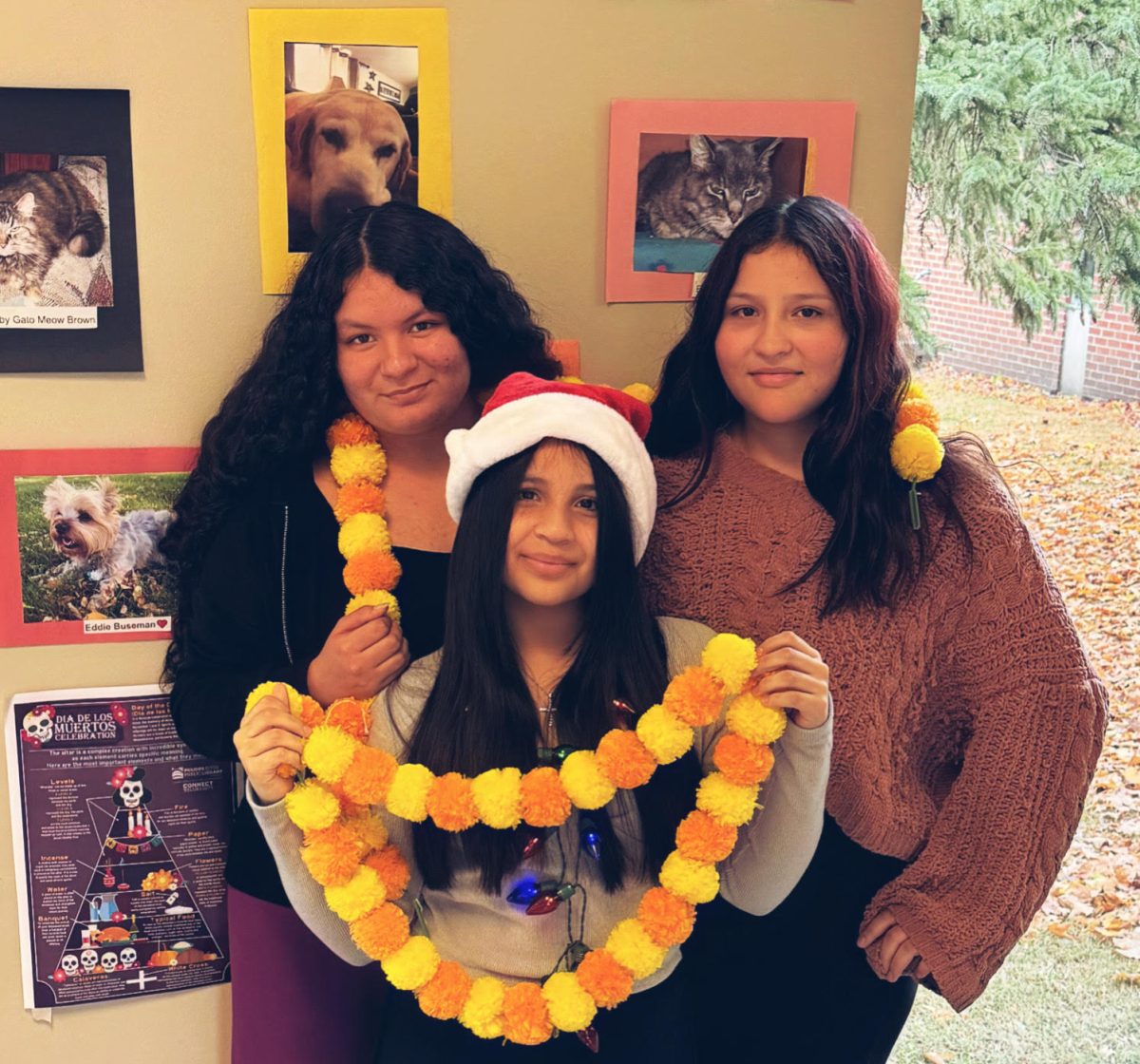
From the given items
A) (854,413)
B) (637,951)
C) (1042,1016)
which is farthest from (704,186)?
(1042,1016)

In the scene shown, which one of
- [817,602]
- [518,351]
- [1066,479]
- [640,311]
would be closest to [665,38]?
[640,311]

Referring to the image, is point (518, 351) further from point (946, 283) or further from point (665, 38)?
point (946, 283)

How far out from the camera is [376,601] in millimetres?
1288

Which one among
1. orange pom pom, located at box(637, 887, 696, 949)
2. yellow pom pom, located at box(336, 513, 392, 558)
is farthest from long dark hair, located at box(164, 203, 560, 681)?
orange pom pom, located at box(637, 887, 696, 949)

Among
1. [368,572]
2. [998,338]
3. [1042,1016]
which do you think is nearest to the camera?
[368,572]

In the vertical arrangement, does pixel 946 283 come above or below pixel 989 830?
above

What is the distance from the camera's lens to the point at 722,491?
1362 millimetres

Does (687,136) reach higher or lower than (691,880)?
higher

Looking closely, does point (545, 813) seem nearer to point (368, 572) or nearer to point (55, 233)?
point (368, 572)

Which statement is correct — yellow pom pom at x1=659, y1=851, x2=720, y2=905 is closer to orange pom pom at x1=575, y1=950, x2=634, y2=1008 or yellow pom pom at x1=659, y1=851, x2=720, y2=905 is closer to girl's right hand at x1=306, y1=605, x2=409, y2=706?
orange pom pom at x1=575, y1=950, x2=634, y2=1008

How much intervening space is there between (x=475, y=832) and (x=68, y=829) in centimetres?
67

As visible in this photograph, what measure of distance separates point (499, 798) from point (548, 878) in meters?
0.14

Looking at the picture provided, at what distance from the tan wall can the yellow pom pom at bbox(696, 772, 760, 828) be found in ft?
2.17

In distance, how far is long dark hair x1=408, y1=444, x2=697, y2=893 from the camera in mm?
1168
